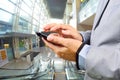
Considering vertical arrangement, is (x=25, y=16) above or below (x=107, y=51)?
above

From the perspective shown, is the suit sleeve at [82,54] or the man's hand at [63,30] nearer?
the suit sleeve at [82,54]

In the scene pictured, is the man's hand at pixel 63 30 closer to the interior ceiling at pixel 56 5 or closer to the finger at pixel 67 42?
the finger at pixel 67 42

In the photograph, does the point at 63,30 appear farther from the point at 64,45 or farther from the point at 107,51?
the point at 107,51

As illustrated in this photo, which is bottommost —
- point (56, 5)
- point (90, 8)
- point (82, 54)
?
point (82, 54)

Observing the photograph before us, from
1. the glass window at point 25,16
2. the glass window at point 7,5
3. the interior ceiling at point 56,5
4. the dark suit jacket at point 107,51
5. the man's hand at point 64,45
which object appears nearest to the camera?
the dark suit jacket at point 107,51

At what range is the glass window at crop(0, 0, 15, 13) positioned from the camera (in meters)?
6.11

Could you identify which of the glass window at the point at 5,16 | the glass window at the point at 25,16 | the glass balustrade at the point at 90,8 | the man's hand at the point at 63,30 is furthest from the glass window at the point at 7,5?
the man's hand at the point at 63,30


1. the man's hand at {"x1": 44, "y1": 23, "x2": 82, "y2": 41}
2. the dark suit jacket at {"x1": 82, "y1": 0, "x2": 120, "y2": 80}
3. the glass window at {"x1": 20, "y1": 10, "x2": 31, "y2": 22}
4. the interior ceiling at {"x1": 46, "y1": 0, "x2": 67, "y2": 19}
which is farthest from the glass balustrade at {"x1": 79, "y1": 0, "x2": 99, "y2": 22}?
the interior ceiling at {"x1": 46, "y1": 0, "x2": 67, "y2": 19}

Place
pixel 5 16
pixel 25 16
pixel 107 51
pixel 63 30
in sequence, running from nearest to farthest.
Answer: pixel 107 51 < pixel 63 30 < pixel 5 16 < pixel 25 16

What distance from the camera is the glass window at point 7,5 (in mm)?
6113

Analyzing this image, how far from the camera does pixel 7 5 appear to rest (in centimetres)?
671

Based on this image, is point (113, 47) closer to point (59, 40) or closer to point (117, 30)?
point (117, 30)

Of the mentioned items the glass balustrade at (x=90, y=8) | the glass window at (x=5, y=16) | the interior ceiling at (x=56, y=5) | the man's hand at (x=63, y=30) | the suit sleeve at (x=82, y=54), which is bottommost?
the suit sleeve at (x=82, y=54)

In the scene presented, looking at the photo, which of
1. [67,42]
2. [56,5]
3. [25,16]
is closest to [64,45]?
[67,42]
